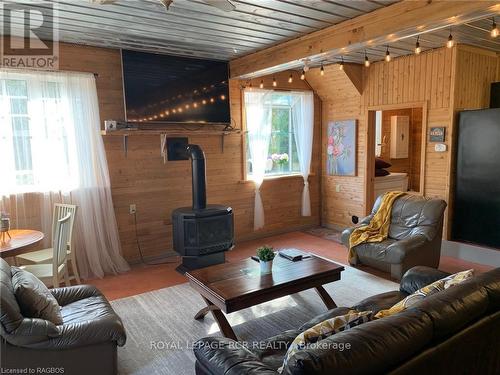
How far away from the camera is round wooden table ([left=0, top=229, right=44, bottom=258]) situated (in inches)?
116

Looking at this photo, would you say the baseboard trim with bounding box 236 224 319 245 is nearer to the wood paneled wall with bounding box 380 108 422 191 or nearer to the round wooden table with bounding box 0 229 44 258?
the wood paneled wall with bounding box 380 108 422 191

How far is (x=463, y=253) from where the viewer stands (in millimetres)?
4691

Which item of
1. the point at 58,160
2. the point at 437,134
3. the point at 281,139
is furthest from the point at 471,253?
the point at 58,160

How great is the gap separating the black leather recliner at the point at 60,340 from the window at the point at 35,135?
182 cm

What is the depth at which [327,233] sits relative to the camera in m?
6.17

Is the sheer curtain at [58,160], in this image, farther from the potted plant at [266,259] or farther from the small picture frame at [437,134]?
the small picture frame at [437,134]

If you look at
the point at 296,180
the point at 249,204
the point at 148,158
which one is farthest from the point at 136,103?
the point at 296,180

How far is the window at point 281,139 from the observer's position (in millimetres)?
6055

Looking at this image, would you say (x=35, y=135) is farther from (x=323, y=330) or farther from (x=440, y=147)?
(x=440, y=147)

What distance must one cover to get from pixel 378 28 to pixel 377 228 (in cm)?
237

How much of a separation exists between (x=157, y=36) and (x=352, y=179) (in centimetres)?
373

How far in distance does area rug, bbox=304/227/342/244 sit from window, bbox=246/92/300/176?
1067 mm

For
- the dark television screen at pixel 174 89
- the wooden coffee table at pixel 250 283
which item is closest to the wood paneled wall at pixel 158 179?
the dark television screen at pixel 174 89

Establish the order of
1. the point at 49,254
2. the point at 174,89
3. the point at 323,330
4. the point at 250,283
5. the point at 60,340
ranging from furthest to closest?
the point at 174,89
the point at 49,254
the point at 250,283
the point at 60,340
the point at 323,330
